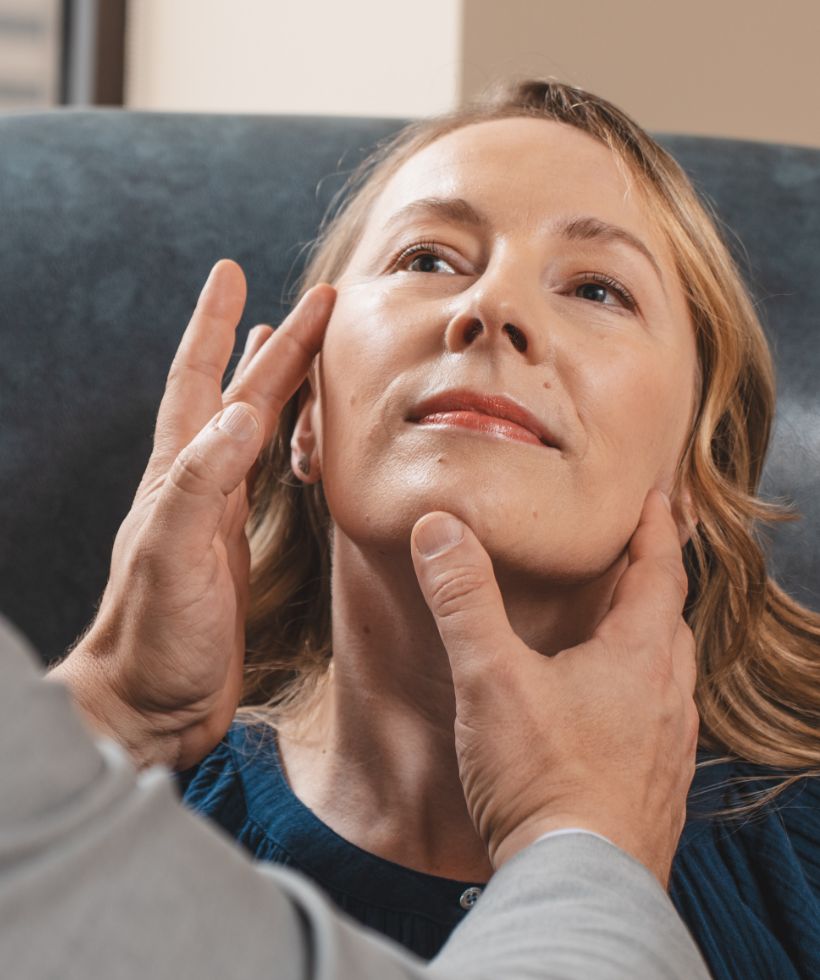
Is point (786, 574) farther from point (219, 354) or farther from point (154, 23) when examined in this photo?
point (154, 23)

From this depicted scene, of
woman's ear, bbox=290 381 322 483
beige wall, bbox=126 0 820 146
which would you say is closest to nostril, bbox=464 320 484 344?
woman's ear, bbox=290 381 322 483

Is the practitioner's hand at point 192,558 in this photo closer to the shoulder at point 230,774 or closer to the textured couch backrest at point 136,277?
the shoulder at point 230,774

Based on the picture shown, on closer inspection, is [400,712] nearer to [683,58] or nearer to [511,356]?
[511,356]

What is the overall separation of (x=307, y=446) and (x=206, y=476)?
0.75 feet

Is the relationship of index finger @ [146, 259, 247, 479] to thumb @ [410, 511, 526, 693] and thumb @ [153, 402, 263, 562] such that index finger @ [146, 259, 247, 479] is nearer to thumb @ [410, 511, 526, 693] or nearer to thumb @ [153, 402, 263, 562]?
thumb @ [153, 402, 263, 562]

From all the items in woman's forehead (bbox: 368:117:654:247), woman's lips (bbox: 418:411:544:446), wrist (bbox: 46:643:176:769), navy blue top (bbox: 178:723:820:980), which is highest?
woman's forehead (bbox: 368:117:654:247)

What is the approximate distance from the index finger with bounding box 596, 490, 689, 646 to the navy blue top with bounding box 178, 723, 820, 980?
0.21m

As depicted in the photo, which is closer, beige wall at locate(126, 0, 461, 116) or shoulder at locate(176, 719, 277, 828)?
shoulder at locate(176, 719, 277, 828)

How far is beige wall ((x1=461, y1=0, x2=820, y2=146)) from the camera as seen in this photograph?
1.81 metres

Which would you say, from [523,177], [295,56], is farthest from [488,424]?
[295,56]

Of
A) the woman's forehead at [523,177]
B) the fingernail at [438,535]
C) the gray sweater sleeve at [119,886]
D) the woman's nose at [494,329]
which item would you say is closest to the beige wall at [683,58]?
the woman's forehead at [523,177]

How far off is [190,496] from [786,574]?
0.73 meters

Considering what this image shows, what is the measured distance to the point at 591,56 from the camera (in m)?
1.84

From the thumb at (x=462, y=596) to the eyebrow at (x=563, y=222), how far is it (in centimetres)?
29
